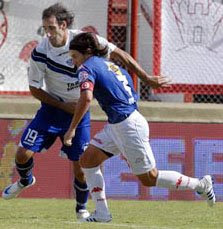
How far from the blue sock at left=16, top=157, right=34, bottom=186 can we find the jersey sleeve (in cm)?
77

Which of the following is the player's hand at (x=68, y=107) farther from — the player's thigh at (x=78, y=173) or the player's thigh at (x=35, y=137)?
the player's thigh at (x=78, y=173)

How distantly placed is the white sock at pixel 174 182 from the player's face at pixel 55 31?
5.58 ft

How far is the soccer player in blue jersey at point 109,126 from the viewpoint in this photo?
8484 millimetres

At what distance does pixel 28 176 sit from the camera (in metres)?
9.91

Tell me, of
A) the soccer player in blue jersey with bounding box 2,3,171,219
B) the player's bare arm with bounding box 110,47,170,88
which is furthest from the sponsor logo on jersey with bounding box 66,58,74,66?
the player's bare arm with bounding box 110,47,170,88

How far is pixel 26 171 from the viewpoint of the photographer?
9867 millimetres

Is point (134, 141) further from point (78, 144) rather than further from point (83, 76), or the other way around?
point (78, 144)

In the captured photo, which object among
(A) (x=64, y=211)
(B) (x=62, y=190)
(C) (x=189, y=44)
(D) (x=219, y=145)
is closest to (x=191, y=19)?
(C) (x=189, y=44)

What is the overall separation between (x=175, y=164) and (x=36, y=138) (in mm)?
3228

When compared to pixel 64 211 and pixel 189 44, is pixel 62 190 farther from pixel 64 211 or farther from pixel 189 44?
pixel 189 44

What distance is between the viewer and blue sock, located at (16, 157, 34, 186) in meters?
9.80

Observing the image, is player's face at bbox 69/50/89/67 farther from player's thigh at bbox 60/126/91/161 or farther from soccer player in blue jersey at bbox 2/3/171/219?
player's thigh at bbox 60/126/91/161

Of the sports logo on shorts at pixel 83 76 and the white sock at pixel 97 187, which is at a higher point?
the sports logo on shorts at pixel 83 76

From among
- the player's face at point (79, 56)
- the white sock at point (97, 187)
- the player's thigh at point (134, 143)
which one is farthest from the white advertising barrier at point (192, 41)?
the player's face at point (79, 56)
